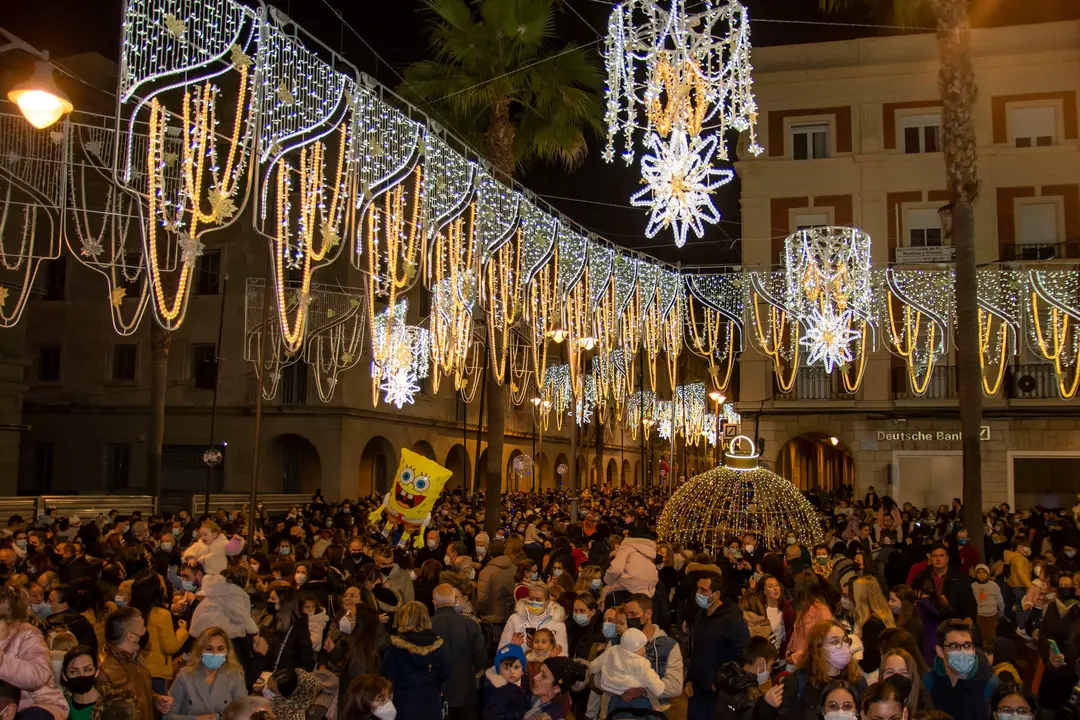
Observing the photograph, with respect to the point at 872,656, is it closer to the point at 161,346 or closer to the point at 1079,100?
the point at 161,346

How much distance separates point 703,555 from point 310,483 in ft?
99.6

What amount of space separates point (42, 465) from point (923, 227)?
1297 inches

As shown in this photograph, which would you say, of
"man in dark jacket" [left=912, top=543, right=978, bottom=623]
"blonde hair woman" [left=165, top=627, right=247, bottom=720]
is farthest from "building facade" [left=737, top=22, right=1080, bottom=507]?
"blonde hair woman" [left=165, top=627, right=247, bottom=720]

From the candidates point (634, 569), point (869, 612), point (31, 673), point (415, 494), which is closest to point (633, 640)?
point (869, 612)

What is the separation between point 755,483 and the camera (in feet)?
53.4

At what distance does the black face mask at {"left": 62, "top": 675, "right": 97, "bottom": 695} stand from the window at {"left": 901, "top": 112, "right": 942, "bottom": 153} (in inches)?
1329

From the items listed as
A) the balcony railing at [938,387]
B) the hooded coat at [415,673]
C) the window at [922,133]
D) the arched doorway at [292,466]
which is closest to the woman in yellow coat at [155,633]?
the hooded coat at [415,673]

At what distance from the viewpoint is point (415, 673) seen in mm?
7738

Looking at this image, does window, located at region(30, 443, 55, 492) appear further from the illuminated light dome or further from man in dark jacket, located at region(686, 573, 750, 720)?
man in dark jacket, located at region(686, 573, 750, 720)

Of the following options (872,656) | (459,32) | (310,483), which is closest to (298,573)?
(872,656)

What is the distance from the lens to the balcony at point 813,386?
35719 mm

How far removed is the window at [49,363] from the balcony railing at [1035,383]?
3392 centimetres

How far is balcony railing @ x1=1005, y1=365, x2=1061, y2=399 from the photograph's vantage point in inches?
1331

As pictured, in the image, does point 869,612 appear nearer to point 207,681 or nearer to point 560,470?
point 207,681
